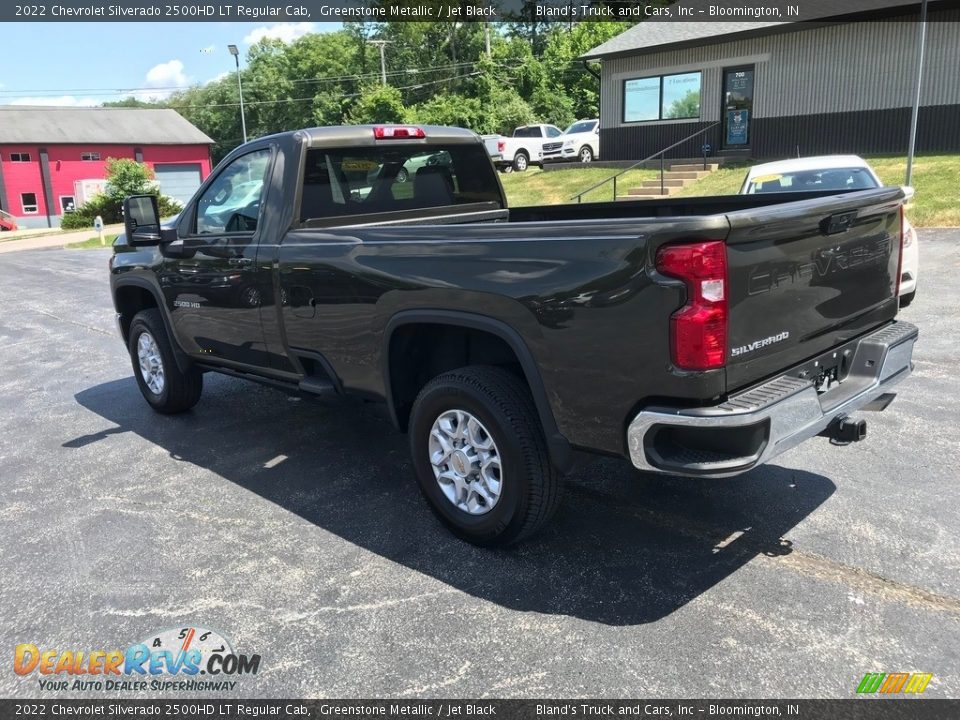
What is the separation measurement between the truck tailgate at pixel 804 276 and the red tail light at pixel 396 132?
2.61 metres

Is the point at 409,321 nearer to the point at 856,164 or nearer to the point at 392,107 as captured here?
the point at 856,164

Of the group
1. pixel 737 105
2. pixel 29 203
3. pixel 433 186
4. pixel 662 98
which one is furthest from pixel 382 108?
pixel 433 186

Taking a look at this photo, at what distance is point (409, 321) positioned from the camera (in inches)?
154

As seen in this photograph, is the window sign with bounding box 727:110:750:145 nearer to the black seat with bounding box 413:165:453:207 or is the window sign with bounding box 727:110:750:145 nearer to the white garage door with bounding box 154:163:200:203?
the black seat with bounding box 413:165:453:207

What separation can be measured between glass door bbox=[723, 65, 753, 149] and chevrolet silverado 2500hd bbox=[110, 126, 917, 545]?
61.1 feet

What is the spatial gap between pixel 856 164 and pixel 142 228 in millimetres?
7541

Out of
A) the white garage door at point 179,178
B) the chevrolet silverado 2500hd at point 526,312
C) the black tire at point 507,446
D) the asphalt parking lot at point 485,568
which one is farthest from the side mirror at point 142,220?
the white garage door at point 179,178

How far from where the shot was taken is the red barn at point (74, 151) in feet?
167

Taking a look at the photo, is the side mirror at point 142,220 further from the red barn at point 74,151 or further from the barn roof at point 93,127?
the barn roof at point 93,127

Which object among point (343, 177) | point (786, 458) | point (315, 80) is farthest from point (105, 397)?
point (315, 80)

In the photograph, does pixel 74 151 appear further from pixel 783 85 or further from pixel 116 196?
pixel 783 85

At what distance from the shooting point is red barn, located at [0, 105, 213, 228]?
167 ft

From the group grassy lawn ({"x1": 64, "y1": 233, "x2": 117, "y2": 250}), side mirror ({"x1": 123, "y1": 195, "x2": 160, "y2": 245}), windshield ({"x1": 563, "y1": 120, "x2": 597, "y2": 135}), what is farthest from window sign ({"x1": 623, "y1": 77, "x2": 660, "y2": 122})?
side mirror ({"x1": 123, "y1": 195, "x2": 160, "y2": 245})

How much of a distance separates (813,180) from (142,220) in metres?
7.12
